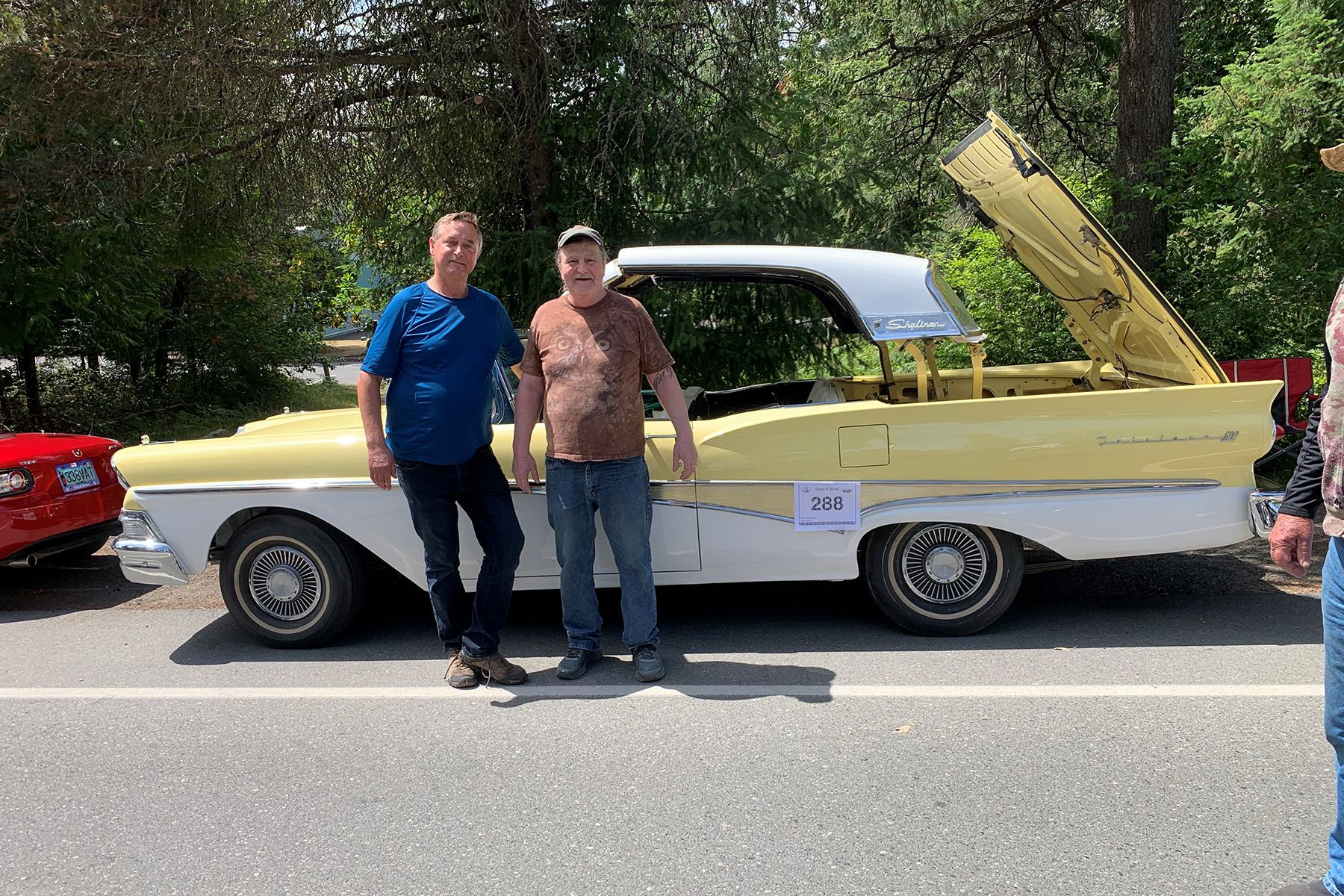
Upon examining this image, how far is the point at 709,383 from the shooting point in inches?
330

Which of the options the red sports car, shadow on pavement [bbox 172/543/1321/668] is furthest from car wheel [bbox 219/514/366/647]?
the red sports car

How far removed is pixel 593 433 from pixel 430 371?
2.31 feet

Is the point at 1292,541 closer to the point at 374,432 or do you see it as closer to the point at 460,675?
the point at 460,675

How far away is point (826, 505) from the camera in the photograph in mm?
4543

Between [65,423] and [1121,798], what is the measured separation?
12.8 m

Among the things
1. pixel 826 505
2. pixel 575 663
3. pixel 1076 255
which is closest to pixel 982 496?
pixel 826 505

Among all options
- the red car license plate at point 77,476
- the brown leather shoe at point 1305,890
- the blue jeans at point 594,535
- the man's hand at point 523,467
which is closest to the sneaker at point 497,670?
the blue jeans at point 594,535

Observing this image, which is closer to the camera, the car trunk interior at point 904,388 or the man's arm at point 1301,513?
the man's arm at point 1301,513

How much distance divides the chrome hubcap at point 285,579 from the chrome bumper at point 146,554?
0.37 meters

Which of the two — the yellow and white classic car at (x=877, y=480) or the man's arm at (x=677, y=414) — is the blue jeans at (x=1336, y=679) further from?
the man's arm at (x=677, y=414)

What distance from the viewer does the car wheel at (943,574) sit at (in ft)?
15.3

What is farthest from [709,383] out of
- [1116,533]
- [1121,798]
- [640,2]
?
[1121,798]

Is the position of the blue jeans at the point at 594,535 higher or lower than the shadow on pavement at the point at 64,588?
higher

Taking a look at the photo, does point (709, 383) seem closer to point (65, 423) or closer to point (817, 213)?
point (817, 213)
